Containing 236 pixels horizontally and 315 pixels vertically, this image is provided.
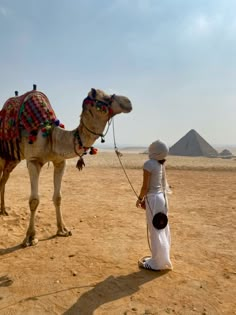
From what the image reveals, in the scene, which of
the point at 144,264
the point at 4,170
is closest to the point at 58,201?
the point at 4,170

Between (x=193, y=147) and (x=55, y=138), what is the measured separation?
5300 cm

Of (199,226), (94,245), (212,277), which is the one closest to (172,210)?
(199,226)

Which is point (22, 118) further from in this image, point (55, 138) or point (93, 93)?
point (93, 93)

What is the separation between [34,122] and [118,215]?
3107mm

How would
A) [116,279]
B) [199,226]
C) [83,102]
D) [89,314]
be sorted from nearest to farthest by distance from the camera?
[89,314] → [116,279] → [83,102] → [199,226]

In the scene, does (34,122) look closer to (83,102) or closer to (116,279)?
(83,102)

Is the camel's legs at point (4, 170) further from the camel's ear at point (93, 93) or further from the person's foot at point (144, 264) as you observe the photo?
the person's foot at point (144, 264)

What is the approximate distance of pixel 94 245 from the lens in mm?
5379

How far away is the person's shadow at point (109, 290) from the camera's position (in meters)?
3.37

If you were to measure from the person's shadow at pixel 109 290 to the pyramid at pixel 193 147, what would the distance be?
169 feet

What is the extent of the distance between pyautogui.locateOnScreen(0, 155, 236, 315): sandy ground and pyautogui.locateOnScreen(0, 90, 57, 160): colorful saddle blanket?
64.1 inches

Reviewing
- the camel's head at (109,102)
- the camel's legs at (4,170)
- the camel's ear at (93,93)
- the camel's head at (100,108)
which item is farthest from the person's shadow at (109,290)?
the camel's legs at (4,170)

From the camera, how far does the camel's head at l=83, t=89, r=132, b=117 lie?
506 cm

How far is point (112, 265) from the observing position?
4.53 metres
